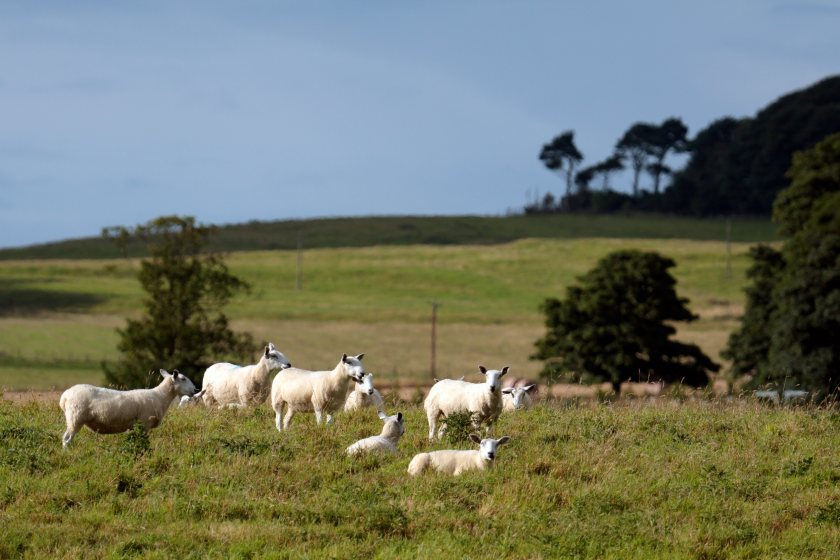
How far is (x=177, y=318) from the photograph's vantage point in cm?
5594

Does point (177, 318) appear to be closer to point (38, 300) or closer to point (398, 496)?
point (398, 496)

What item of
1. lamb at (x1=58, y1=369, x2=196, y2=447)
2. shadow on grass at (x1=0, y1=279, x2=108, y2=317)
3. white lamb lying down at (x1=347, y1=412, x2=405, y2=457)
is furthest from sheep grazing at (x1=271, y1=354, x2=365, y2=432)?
shadow on grass at (x1=0, y1=279, x2=108, y2=317)

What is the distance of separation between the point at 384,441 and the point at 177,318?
134ft

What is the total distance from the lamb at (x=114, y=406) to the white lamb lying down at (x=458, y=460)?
369cm

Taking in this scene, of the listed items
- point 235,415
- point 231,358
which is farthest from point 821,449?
Answer: point 231,358

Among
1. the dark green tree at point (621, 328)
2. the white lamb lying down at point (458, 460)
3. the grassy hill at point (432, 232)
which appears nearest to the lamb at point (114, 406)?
the white lamb lying down at point (458, 460)

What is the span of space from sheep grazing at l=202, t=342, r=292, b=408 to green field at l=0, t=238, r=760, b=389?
3346 centimetres

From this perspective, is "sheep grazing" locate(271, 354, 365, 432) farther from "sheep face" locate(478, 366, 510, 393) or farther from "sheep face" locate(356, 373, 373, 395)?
"sheep face" locate(478, 366, 510, 393)

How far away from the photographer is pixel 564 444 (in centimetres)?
1742

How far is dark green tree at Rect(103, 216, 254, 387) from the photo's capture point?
54.8 m

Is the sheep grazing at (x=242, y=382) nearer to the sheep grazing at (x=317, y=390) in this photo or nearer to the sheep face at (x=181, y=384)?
the sheep grazing at (x=317, y=390)

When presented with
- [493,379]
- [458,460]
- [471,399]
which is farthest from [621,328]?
[458,460]

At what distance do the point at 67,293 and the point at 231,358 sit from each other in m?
63.4

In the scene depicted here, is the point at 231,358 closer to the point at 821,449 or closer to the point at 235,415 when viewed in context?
the point at 235,415
